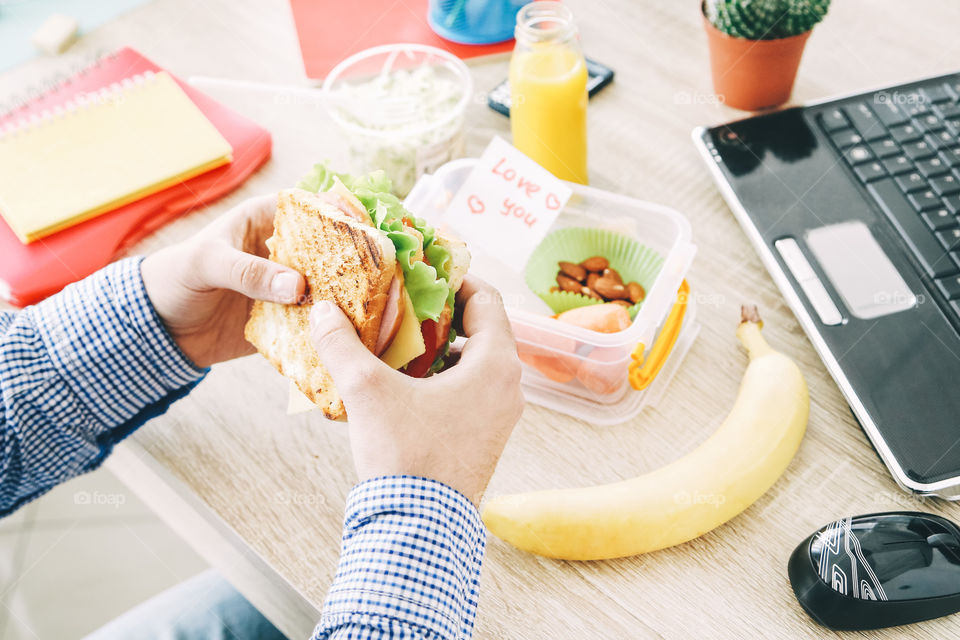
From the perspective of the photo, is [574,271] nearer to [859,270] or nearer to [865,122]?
[859,270]

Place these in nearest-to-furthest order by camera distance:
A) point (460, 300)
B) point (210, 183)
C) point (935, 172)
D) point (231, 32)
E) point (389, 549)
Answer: point (389, 549), point (460, 300), point (935, 172), point (210, 183), point (231, 32)

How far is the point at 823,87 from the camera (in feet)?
3.78

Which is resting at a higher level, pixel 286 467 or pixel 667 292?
pixel 667 292

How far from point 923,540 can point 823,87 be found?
79 centimetres

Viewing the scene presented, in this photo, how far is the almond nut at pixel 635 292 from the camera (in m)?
0.87

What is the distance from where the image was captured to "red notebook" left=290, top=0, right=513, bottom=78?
4.25ft

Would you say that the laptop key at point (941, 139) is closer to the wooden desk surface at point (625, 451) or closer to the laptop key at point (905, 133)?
the laptop key at point (905, 133)

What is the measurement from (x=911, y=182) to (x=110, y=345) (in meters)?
0.99

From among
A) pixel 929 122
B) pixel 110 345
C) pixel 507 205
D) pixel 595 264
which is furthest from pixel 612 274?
pixel 110 345

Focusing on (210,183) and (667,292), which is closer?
(667,292)

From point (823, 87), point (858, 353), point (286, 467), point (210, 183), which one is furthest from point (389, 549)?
point (823, 87)

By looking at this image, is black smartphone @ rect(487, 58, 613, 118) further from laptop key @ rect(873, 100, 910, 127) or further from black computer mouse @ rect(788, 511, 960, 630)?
black computer mouse @ rect(788, 511, 960, 630)

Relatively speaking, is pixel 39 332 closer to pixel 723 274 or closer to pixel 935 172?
pixel 723 274

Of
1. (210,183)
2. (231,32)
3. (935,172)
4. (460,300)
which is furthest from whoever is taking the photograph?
(231,32)
